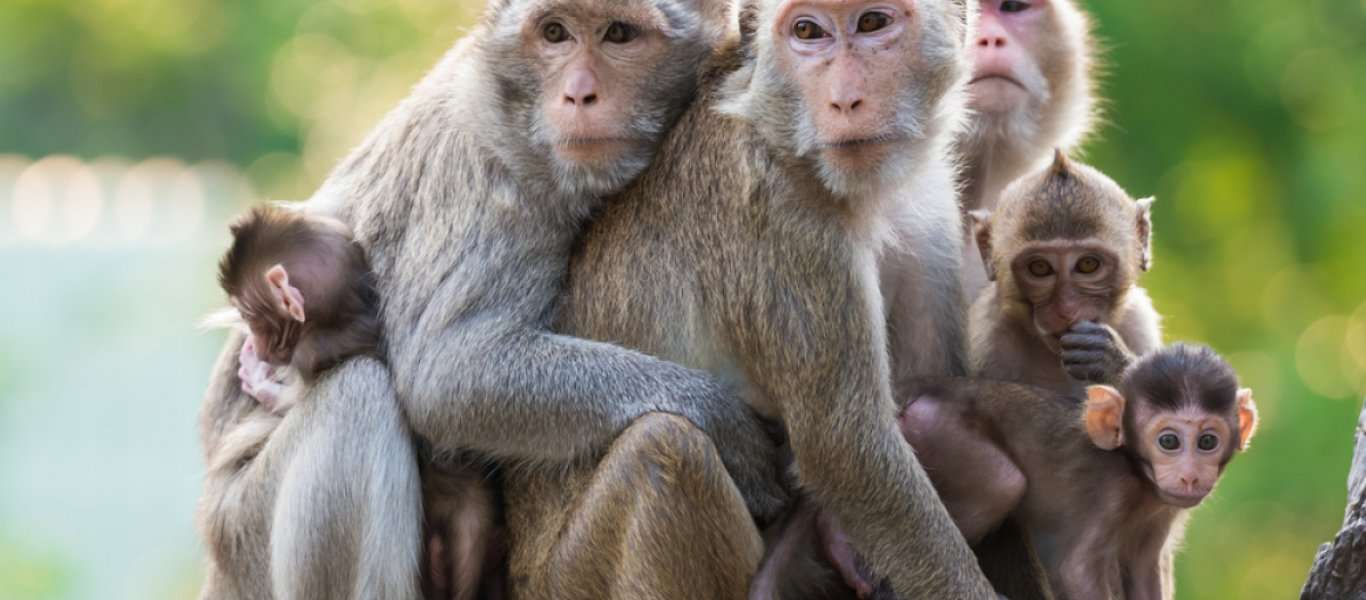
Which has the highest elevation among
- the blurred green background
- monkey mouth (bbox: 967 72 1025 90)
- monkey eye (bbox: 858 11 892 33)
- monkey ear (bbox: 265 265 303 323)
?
monkey eye (bbox: 858 11 892 33)

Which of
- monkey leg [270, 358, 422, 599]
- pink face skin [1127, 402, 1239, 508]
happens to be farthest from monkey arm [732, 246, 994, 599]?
monkey leg [270, 358, 422, 599]

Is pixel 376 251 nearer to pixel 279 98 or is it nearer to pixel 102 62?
pixel 279 98

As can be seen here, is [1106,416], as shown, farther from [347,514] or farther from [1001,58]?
[347,514]

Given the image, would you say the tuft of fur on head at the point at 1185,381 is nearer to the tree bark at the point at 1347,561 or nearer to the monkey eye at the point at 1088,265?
the monkey eye at the point at 1088,265

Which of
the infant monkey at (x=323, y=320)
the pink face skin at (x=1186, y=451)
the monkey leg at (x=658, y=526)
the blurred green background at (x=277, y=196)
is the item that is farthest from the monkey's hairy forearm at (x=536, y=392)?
the blurred green background at (x=277, y=196)

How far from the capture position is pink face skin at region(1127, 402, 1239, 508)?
223 inches

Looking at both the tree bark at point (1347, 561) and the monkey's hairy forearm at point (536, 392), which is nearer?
the tree bark at point (1347, 561)

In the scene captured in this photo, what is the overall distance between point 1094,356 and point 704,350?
52.2 inches

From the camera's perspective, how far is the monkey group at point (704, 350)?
5754mm

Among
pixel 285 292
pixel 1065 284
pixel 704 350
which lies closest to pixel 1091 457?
pixel 1065 284

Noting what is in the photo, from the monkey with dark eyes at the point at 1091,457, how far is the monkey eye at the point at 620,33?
1575mm

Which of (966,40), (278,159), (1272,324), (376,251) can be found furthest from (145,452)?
(966,40)

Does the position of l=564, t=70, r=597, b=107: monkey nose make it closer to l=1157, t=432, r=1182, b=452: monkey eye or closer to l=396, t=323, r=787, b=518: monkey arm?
l=396, t=323, r=787, b=518: monkey arm

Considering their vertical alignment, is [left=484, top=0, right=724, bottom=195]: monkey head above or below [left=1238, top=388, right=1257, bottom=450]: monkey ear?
above
